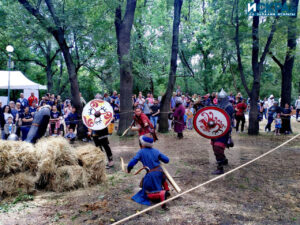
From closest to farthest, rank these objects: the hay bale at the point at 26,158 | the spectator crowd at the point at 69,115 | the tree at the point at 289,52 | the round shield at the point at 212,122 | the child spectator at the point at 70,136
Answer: the hay bale at the point at 26,158 → the round shield at the point at 212,122 → the spectator crowd at the point at 69,115 → the child spectator at the point at 70,136 → the tree at the point at 289,52

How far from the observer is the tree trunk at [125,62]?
1152 cm

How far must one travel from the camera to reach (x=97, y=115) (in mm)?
7027

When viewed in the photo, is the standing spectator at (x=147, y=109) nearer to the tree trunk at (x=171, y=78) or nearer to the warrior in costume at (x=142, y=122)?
the tree trunk at (x=171, y=78)

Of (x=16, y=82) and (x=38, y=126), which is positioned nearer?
(x=38, y=126)

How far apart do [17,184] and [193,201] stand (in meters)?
2.92

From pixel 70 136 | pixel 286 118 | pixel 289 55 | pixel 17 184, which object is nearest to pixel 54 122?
pixel 70 136

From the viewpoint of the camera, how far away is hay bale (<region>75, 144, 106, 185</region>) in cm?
527

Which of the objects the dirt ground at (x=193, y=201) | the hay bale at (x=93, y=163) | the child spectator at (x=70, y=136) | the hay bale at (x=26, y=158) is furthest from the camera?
the child spectator at (x=70, y=136)

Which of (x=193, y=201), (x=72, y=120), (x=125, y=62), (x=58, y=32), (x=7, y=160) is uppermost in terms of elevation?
(x=58, y=32)

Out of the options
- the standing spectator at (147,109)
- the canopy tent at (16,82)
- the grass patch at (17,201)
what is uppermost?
the canopy tent at (16,82)

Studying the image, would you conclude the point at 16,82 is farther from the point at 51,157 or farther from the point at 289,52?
the point at 289,52

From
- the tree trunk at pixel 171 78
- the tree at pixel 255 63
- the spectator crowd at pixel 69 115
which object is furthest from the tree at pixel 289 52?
the tree trunk at pixel 171 78

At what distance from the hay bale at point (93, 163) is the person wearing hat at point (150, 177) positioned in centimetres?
112

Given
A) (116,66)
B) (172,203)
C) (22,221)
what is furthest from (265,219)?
(116,66)
